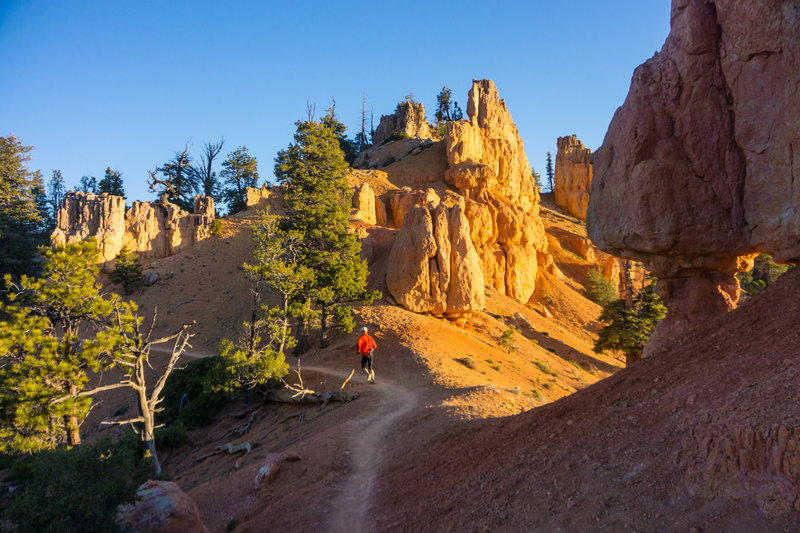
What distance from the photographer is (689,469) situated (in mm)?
4828

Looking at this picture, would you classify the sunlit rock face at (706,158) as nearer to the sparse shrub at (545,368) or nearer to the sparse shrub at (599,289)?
the sparse shrub at (545,368)

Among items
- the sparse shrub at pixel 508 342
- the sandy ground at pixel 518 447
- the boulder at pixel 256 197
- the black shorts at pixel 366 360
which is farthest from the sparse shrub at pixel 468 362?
the boulder at pixel 256 197

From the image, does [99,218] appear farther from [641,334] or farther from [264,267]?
[641,334]

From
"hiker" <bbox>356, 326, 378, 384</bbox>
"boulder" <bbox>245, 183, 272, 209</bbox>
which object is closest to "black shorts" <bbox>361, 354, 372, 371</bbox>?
"hiker" <bbox>356, 326, 378, 384</bbox>

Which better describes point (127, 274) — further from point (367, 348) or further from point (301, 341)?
point (367, 348)

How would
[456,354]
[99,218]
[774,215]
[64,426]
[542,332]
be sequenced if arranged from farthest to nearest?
[99,218] < [542,332] < [456,354] < [64,426] < [774,215]

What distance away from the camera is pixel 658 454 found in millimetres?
5367

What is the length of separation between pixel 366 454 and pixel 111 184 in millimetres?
52807

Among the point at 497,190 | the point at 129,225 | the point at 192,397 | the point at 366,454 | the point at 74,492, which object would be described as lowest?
the point at 192,397

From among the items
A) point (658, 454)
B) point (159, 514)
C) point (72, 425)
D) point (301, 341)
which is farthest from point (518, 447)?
point (301, 341)

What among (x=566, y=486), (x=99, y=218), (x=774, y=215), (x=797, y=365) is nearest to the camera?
(x=797, y=365)

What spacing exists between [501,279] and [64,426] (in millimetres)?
32127

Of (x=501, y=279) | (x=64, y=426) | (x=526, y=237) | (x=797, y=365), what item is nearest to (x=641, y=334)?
(x=501, y=279)

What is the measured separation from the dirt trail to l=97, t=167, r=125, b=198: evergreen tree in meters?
45.8
